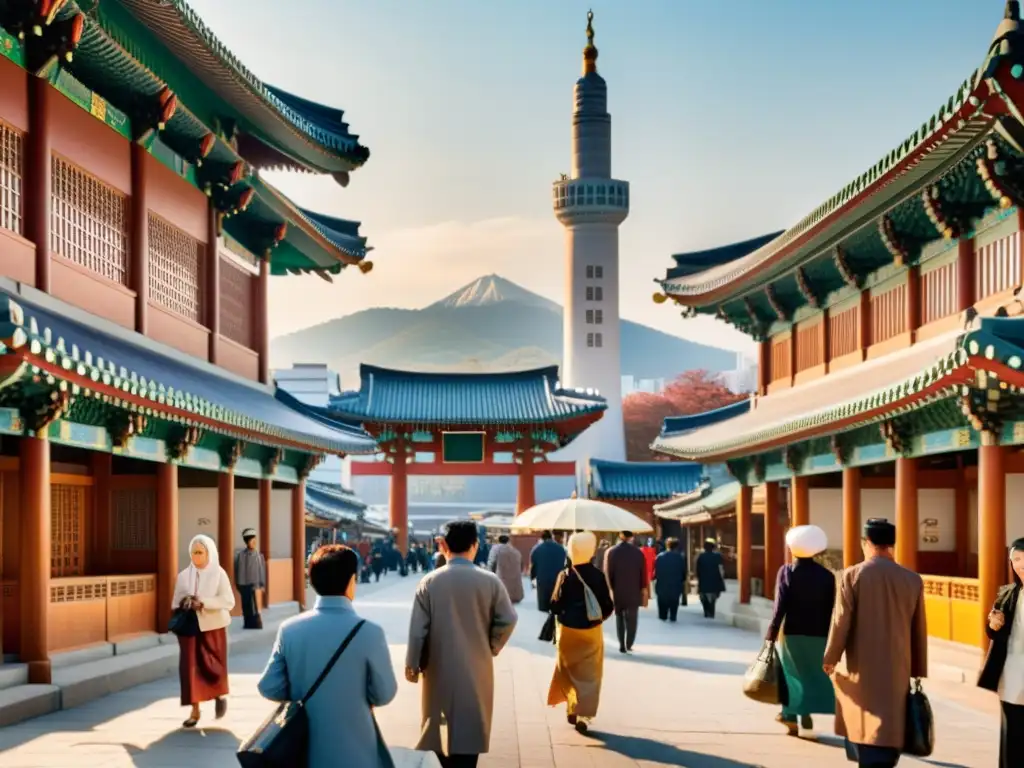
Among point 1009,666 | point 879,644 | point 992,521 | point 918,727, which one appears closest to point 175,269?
point 992,521

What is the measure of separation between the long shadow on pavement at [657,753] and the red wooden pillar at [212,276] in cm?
1121

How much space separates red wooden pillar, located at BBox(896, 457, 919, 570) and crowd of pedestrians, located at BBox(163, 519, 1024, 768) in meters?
5.51

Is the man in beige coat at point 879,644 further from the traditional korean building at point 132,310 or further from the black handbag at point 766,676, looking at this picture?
the traditional korean building at point 132,310

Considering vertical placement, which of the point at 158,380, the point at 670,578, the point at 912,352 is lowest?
the point at 670,578

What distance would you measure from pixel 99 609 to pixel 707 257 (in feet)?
62.8

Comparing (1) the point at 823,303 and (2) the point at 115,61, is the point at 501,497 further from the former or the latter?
(2) the point at 115,61

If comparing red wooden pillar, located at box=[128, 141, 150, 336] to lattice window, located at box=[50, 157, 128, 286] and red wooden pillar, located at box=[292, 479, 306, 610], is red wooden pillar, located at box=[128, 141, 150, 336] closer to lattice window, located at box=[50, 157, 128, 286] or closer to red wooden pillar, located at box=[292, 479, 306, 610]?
lattice window, located at box=[50, 157, 128, 286]

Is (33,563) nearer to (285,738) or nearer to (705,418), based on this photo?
(285,738)

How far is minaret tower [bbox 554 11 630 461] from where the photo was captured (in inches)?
2808

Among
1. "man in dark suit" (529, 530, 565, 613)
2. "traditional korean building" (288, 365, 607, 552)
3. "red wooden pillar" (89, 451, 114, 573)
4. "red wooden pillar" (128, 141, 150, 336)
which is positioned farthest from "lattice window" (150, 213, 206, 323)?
"traditional korean building" (288, 365, 607, 552)

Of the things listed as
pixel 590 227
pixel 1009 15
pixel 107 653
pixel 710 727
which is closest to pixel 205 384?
pixel 107 653

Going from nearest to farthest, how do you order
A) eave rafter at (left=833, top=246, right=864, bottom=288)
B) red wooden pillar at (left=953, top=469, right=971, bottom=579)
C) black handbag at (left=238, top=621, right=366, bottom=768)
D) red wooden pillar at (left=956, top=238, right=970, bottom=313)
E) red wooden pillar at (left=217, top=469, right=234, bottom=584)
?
1. black handbag at (left=238, top=621, right=366, bottom=768)
2. red wooden pillar at (left=956, top=238, right=970, bottom=313)
3. red wooden pillar at (left=953, top=469, right=971, bottom=579)
4. red wooden pillar at (left=217, top=469, right=234, bottom=584)
5. eave rafter at (left=833, top=246, right=864, bottom=288)

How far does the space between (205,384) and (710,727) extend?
9.61 m

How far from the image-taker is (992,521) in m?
14.5
